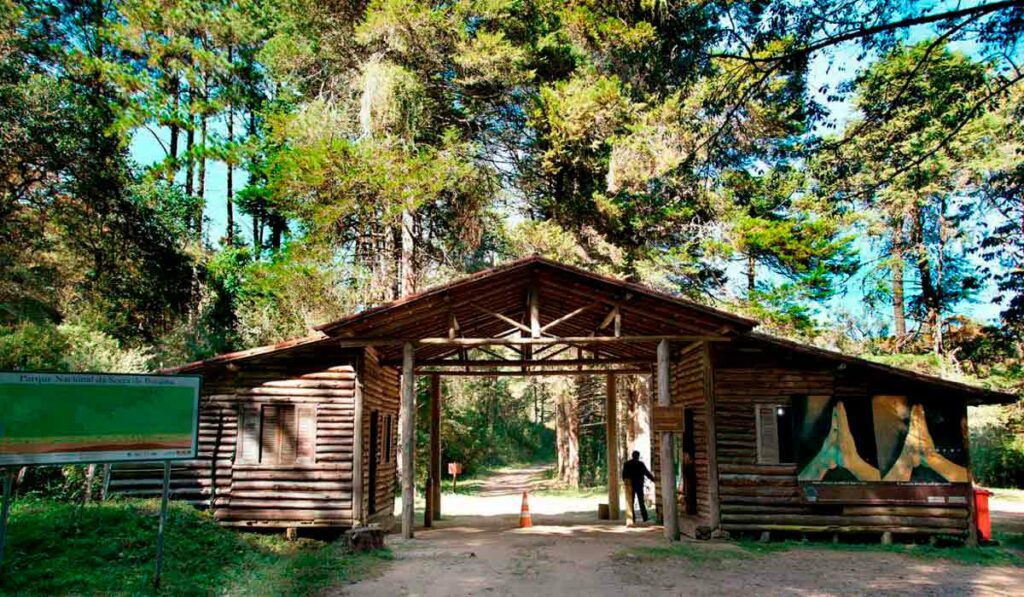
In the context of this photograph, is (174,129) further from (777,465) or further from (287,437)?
(777,465)

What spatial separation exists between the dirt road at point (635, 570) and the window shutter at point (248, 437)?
323 cm

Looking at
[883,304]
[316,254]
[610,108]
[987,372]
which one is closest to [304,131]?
[316,254]

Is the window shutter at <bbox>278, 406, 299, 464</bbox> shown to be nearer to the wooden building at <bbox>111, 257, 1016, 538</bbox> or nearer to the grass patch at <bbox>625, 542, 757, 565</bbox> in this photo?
the wooden building at <bbox>111, 257, 1016, 538</bbox>

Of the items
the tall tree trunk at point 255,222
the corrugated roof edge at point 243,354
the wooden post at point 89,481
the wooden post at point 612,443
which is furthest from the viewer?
the tall tree trunk at point 255,222

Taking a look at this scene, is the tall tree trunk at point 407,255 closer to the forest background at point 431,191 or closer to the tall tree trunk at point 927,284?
the forest background at point 431,191

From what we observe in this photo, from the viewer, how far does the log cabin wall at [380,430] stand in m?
13.2

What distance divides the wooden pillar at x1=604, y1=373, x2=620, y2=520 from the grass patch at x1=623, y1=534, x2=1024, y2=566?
4.18 m

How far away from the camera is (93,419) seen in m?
6.89

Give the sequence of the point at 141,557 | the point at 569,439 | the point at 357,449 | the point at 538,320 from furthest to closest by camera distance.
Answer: the point at 569,439 → the point at 357,449 → the point at 538,320 → the point at 141,557

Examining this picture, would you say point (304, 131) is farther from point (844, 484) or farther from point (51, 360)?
point (844, 484)

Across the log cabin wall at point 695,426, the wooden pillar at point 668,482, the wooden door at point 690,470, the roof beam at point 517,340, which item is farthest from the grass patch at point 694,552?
the roof beam at point 517,340

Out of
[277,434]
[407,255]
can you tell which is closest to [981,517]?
[277,434]

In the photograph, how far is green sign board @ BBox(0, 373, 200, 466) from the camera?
6.34 metres

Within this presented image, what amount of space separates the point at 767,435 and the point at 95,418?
1092 centimetres
